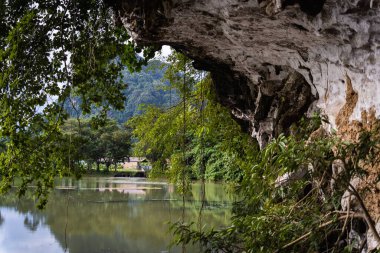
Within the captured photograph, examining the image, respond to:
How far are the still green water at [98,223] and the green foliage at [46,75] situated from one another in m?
3.48

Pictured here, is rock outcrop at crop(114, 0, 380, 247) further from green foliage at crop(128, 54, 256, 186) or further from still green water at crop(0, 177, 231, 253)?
still green water at crop(0, 177, 231, 253)

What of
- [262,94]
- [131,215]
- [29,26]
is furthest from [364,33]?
[131,215]

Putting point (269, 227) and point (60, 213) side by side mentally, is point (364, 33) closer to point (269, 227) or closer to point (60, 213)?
point (269, 227)

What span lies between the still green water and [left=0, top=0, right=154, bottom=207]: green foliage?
3.48 m

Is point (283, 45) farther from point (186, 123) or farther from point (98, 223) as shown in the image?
point (98, 223)

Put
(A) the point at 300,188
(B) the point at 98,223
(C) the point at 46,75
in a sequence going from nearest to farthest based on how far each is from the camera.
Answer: (A) the point at 300,188 → (C) the point at 46,75 → (B) the point at 98,223

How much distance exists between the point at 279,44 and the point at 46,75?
7.30ft

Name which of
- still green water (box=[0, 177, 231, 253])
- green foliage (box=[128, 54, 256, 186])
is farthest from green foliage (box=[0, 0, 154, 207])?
still green water (box=[0, 177, 231, 253])

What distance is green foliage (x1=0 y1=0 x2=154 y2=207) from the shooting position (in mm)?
3832

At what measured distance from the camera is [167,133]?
6.88 metres

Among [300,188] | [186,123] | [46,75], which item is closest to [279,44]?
[300,188]

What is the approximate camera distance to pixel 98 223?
1196 cm

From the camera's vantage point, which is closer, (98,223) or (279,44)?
(279,44)

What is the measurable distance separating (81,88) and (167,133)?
2.63 meters
